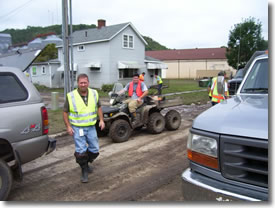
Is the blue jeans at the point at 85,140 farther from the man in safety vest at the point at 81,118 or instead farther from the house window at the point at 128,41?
the house window at the point at 128,41

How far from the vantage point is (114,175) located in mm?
4664

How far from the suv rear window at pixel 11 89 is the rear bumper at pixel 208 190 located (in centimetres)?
274

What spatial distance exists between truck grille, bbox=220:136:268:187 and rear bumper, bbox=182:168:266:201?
10 cm

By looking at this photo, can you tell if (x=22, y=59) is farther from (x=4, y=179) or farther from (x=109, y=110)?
(x=4, y=179)

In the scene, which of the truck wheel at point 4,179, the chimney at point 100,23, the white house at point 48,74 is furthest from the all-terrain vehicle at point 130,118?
the chimney at point 100,23

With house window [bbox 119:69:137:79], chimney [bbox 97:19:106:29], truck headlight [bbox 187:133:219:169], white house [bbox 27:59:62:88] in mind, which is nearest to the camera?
truck headlight [bbox 187:133:219:169]

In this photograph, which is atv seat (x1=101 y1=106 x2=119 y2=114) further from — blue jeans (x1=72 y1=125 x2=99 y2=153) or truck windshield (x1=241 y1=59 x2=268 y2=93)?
truck windshield (x1=241 y1=59 x2=268 y2=93)

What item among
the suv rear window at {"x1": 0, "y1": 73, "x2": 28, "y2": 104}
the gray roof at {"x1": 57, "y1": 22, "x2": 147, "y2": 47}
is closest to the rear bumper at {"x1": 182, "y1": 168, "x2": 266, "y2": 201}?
the suv rear window at {"x1": 0, "y1": 73, "x2": 28, "y2": 104}

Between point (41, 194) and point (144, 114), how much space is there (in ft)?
13.0

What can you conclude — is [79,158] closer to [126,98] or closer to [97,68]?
[126,98]

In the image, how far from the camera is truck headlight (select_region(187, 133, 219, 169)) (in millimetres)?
2480

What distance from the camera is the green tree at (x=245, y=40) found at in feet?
110

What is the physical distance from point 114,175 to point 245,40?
34.2 metres

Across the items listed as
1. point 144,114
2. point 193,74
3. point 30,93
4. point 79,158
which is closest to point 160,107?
point 144,114
